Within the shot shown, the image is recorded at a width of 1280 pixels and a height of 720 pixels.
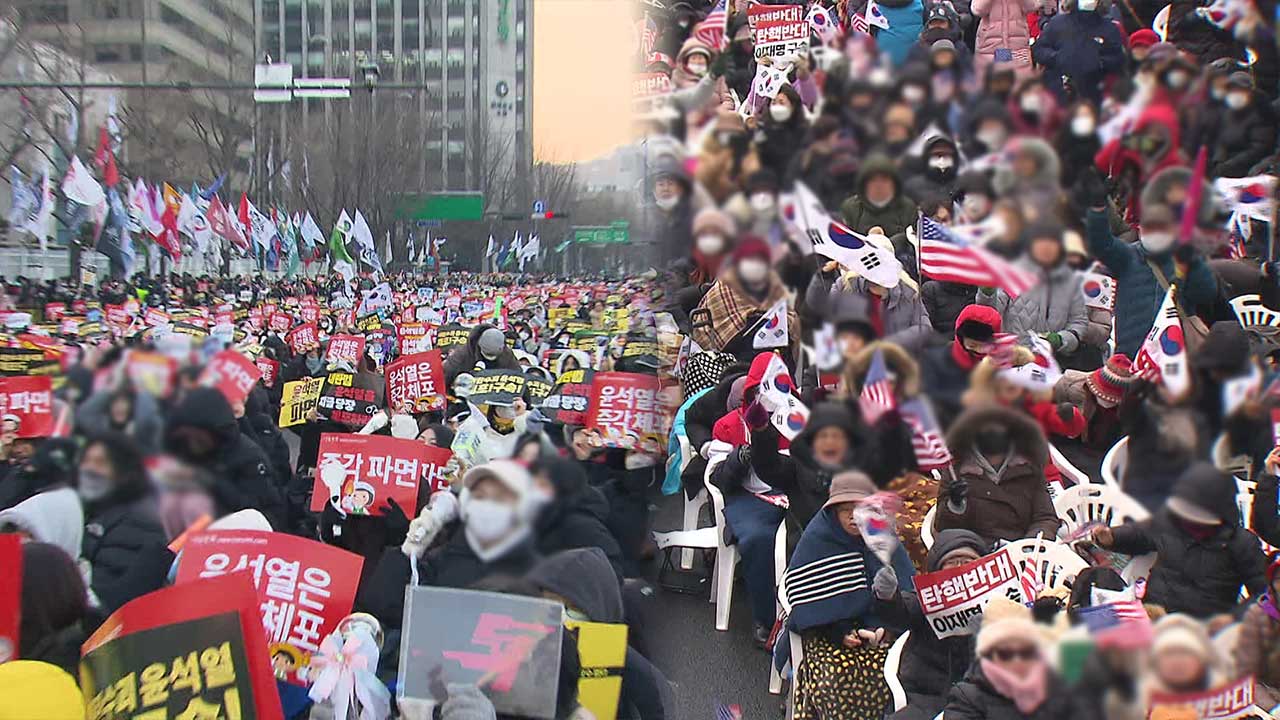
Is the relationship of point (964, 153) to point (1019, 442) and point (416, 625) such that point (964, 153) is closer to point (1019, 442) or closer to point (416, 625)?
point (1019, 442)

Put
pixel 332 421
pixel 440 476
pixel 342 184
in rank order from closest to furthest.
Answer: pixel 440 476, pixel 332 421, pixel 342 184

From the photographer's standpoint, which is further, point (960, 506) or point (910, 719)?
point (960, 506)

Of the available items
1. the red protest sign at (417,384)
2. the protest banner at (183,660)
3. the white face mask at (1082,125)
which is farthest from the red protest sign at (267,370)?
the white face mask at (1082,125)

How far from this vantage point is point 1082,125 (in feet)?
5.11

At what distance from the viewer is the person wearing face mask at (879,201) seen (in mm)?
1622

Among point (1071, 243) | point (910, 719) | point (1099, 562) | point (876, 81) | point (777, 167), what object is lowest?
point (910, 719)

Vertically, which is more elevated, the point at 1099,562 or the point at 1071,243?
the point at 1071,243

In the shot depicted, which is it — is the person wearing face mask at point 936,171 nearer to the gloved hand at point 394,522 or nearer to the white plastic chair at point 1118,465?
the white plastic chair at point 1118,465

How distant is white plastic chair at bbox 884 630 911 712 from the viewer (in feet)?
13.4

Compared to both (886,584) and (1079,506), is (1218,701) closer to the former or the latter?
(886,584)

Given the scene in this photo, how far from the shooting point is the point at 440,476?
376cm

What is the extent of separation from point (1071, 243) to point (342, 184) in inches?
303

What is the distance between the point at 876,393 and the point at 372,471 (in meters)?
3.01

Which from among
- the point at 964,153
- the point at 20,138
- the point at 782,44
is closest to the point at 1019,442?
the point at 964,153
